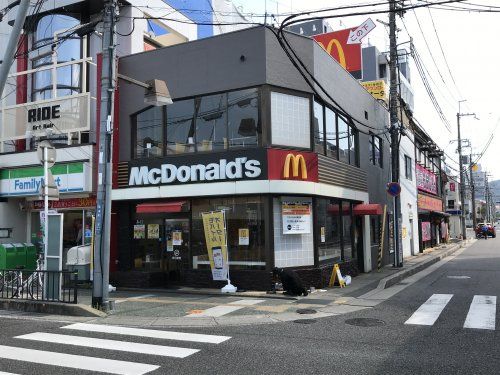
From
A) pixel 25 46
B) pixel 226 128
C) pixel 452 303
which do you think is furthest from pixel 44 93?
pixel 452 303

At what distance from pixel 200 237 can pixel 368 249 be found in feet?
25.7

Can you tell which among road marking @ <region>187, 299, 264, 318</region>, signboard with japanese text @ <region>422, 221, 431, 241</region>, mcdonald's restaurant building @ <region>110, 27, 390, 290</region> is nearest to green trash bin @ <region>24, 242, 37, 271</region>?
mcdonald's restaurant building @ <region>110, 27, 390, 290</region>

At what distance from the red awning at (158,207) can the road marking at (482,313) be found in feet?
26.3

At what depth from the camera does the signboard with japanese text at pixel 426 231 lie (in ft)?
94.4

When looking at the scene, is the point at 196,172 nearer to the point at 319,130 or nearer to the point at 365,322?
the point at 319,130

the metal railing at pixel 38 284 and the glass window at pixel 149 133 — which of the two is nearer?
the metal railing at pixel 38 284

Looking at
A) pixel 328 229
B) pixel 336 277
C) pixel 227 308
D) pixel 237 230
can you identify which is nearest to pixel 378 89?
pixel 328 229

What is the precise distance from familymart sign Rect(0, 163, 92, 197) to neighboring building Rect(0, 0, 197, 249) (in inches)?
1.3

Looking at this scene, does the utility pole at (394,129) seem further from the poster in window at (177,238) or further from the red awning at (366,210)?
the poster in window at (177,238)

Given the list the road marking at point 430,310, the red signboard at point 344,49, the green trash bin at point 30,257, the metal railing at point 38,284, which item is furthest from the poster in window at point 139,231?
the red signboard at point 344,49

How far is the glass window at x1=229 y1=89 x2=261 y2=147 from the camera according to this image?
1270 cm

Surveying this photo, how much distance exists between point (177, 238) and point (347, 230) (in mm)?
6317

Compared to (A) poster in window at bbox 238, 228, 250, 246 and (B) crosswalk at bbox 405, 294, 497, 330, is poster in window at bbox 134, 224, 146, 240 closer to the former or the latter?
(A) poster in window at bbox 238, 228, 250, 246

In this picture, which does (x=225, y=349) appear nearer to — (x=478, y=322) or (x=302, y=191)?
(x=478, y=322)
